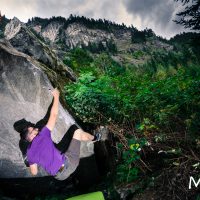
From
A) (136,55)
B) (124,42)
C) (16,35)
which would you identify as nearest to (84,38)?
(124,42)

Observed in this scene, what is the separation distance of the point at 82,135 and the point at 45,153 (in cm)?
102

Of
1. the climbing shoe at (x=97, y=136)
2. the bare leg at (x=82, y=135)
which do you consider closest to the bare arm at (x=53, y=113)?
the bare leg at (x=82, y=135)

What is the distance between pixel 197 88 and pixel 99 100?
2533mm

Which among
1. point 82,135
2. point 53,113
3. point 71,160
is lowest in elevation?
point 71,160

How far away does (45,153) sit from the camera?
241 inches

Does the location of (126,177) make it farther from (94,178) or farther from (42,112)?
(42,112)

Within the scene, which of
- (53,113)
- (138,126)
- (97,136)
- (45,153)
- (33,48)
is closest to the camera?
(45,153)

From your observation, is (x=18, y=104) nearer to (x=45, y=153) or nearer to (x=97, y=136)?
(x=45, y=153)

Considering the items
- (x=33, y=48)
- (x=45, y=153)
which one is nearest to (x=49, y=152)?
(x=45, y=153)

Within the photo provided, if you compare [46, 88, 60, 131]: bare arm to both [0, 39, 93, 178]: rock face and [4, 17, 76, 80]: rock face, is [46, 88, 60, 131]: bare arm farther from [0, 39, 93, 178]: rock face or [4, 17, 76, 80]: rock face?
[4, 17, 76, 80]: rock face

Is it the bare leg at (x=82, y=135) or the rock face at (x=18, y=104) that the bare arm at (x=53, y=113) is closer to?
the rock face at (x=18, y=104)

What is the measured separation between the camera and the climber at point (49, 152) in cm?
607

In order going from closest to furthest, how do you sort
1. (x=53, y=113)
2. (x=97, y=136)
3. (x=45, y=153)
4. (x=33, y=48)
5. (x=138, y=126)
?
(x=45, y=153) → (x=53, y=113) → (x=138, y=126) → (x=97, y=136) → (x=33, y=48)

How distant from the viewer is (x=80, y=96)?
7109 mm
